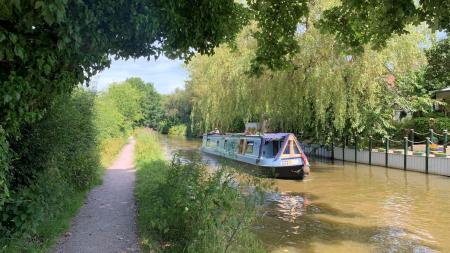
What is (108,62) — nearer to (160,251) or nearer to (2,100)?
(2,100)

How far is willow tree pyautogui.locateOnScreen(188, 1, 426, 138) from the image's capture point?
65.1ft

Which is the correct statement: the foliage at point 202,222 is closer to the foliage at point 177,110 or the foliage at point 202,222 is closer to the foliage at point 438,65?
the foliage at point 438,65

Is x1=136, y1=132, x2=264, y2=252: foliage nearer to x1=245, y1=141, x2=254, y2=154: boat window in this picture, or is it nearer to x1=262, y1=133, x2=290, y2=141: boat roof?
x1=262, y1=133, x2=290, y2=141: boat roof

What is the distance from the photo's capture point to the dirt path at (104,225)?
6875 millimetres

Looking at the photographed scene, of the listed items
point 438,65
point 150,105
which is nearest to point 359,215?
point 438,65

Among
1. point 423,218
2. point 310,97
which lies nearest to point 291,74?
point 310,97

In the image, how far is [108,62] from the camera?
5906 millimetres

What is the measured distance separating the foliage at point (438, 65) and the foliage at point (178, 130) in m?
47.9

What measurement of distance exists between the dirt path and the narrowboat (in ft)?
21.4

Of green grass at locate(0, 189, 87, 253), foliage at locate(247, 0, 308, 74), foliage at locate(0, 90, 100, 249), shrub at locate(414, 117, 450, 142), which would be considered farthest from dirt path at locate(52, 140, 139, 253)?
shrub at locate(414, 117, 450, 142)

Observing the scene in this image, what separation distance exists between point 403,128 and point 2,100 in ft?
93.3

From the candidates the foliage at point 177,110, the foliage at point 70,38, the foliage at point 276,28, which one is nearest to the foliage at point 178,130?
the foliage at point 177,110

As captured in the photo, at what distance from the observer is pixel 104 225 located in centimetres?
827

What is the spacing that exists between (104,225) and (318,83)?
13725 mm
